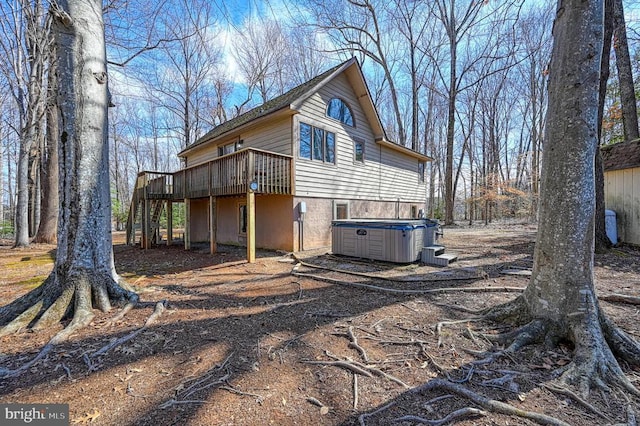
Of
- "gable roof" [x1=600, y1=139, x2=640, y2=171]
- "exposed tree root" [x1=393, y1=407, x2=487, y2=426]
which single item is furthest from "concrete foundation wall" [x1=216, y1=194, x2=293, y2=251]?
"gable roof" [x1=600, y1=139, x2=640, y2=171]

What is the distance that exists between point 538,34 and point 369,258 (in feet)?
51.4

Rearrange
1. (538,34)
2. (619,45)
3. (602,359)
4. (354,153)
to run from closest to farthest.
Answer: (602,359)
(619,45)
(354,153)
(538,34)

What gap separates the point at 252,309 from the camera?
4.48 metres

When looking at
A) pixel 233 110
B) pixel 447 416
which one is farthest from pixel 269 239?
pixel 233 110

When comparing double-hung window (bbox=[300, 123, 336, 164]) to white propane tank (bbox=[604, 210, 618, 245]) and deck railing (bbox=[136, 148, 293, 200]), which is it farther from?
white propane tank (bbox=[604, 210, 618, 245])

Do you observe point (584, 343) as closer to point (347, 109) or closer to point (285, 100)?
point (285, 100)

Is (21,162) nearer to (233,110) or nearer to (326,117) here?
(326,117)

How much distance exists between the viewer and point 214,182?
997 centimetres

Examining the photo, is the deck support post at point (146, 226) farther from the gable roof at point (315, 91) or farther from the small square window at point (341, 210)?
the small square window at point (341, 210)

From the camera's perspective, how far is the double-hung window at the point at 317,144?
33.9 feet

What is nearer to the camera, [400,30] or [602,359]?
[602,359]

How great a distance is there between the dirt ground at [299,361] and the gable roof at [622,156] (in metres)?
5.53

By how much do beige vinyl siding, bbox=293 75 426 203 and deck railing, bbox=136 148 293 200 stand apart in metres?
0.73

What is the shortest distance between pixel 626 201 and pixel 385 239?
8.46 m
